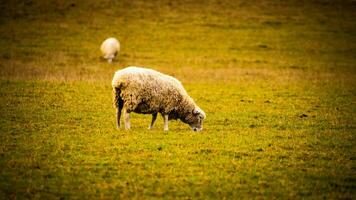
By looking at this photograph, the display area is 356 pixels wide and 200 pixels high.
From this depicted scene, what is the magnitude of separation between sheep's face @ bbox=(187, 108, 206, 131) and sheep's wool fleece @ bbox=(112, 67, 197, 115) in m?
0.17

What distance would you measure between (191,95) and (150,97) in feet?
27.4

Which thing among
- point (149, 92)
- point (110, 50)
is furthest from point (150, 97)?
point (110, 50)

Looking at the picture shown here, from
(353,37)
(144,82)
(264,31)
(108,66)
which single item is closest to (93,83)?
(108,66)

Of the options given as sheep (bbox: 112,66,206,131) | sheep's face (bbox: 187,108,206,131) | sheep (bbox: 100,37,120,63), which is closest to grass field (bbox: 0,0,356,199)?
sheep's face (bbox: 187,108,206,131)

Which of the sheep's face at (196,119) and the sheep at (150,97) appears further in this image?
the sheep's face at (196,119)

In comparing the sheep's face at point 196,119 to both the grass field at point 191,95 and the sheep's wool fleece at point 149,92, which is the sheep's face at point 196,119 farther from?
the grass field at point 191,95

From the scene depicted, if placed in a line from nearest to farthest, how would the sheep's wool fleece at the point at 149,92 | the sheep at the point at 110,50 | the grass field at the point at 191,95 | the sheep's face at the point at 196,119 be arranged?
the grass field at the point at 191,95, the sheep's wool fleece at the point at 149,92, the sheep's face at the point at 196,119, the sheep at the point at 110,50

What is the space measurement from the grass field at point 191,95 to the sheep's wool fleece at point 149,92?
0.73 metres

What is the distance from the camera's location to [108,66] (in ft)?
99.3

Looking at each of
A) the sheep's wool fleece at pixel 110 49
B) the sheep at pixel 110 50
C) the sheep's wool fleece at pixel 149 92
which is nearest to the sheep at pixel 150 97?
the sheep's wool fleece at pixel 149 92

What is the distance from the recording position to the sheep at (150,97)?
12.8 metres

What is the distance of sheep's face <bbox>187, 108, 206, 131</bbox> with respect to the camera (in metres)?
13.8

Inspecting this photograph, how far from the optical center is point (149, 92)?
512 inches

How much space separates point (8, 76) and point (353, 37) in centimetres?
2871
